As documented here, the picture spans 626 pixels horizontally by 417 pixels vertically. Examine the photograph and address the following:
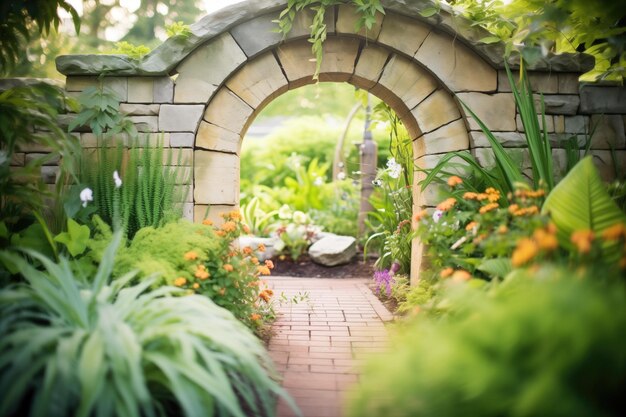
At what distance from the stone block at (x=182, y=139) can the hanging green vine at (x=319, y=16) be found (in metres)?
0.96

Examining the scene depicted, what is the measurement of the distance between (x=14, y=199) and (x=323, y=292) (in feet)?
8.62

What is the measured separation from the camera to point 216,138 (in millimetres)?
3195

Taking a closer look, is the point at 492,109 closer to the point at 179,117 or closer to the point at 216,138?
the point at 216,138

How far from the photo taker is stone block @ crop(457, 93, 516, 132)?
319 cm

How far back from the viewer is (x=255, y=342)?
185 centimetres

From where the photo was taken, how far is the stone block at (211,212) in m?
3.20

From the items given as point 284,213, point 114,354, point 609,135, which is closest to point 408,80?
point 609,135

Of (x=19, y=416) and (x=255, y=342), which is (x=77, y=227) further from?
(x=255, y=342)

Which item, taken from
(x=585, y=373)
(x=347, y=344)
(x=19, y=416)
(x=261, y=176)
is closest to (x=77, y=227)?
(x=19, y=416)

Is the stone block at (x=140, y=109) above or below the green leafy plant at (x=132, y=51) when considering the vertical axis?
below

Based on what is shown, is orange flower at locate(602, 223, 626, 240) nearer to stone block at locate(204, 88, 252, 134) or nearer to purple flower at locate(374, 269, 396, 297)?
stone block at locate(204, 88, 252, 134)

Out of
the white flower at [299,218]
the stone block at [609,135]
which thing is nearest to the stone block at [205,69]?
the stone block at [609,135]

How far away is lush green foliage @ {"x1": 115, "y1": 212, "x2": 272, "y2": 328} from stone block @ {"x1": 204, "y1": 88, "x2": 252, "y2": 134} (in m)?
0.74

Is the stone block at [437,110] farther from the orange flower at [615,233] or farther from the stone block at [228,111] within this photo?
the orange flower at [615,233]
